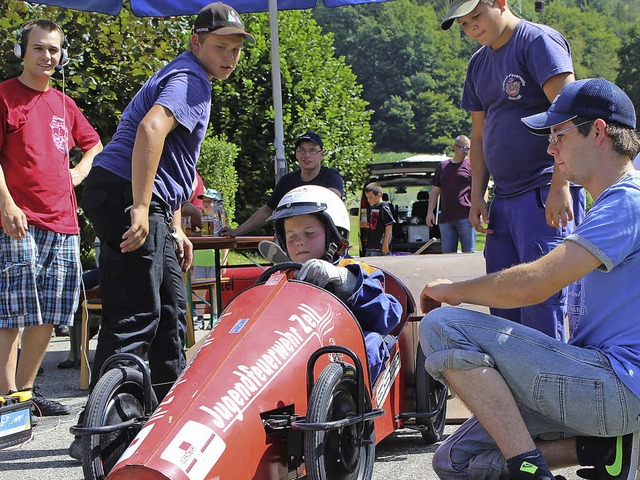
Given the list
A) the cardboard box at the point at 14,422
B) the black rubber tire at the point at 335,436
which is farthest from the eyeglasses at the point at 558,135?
the cardboard box at the point at 14,422

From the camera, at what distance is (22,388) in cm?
516

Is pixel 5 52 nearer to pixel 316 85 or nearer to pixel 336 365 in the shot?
pixel 336 365

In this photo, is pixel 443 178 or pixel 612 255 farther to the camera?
pixel 443 178

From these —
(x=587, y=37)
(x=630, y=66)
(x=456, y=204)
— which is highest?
(x=587, y=37)

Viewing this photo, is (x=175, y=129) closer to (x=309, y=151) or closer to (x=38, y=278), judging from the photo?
(x=38, y=278)

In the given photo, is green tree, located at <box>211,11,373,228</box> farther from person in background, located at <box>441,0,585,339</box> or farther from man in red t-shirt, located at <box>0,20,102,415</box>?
person in background, located at <box>441,0,585,339</box>

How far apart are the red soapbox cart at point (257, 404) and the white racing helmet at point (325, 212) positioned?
17.4 inches

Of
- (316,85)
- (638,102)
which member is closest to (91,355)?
(316,85)

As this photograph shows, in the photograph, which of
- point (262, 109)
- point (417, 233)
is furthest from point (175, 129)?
point (262, 109)

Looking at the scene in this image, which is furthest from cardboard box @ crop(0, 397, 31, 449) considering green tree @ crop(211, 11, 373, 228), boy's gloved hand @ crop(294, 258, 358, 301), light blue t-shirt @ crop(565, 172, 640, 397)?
green tree @ crop(211, 11, 373, 228)

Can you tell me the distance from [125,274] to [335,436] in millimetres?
1406

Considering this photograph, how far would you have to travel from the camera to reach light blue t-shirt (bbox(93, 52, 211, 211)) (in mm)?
4125

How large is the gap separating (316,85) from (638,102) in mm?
49256

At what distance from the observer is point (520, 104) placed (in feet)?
14.1
